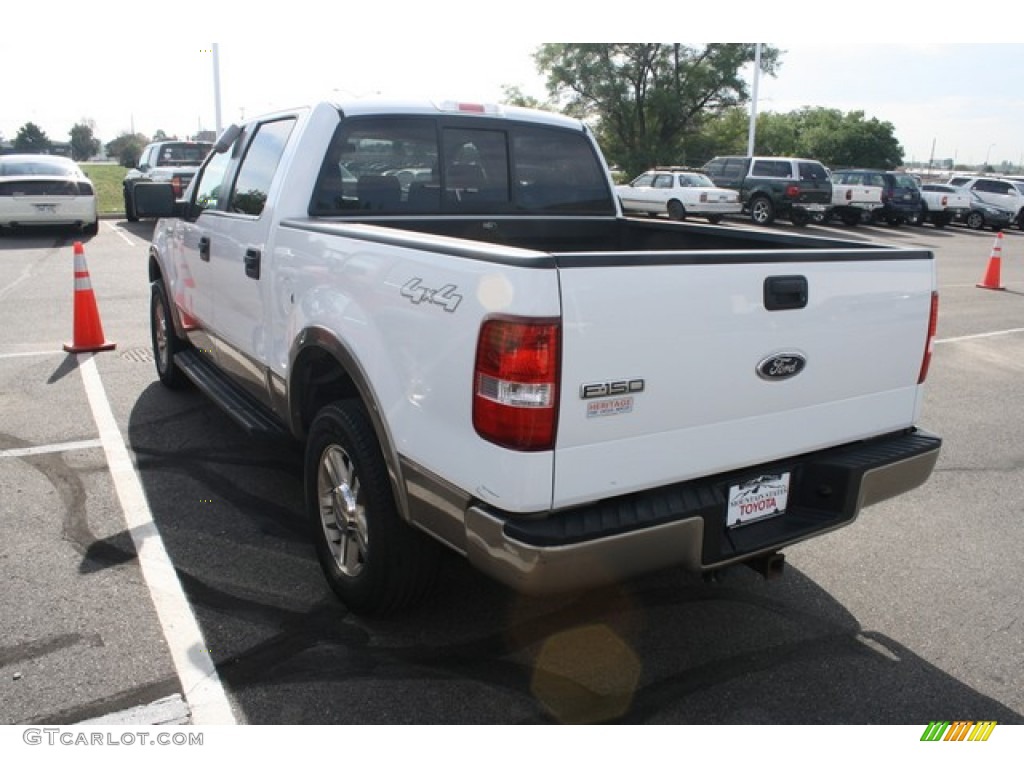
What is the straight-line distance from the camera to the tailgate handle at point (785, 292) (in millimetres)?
2768

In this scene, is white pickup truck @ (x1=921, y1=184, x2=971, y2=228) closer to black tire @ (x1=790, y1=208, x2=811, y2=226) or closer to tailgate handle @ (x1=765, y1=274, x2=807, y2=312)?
black tire @ (x1=790, y1=208, x2=811, y2=226)

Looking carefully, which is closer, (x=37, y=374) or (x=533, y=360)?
(x=533, y=360)

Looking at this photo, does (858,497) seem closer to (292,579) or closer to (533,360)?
(533,360)

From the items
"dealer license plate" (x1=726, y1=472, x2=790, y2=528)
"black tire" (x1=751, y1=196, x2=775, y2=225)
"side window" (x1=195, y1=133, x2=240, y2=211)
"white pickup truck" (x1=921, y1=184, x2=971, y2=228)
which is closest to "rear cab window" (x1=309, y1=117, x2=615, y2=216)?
"side window" (x1=195, y1=133, x2=240, y2=211)

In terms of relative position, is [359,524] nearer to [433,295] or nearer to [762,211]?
[433,295]

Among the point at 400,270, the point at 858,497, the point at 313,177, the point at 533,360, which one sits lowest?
the point at 858,497

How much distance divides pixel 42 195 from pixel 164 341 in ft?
39.1

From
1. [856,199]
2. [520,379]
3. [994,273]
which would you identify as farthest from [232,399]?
[856,199]

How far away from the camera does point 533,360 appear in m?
2.38

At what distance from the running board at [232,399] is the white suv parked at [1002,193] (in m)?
30.5

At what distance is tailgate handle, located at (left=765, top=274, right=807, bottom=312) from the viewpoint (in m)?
2.77

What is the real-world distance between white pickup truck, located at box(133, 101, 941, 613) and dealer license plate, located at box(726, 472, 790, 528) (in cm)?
1

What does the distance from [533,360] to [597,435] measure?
0.32 meters

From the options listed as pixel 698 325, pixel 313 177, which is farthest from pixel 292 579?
pixel 698 325
